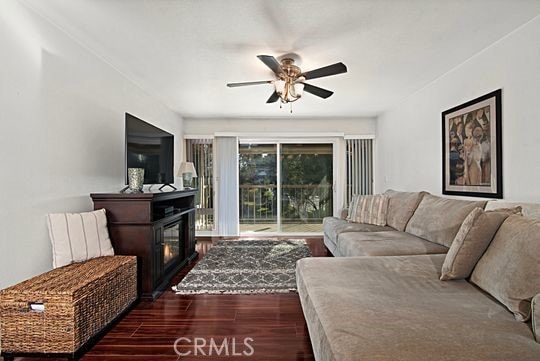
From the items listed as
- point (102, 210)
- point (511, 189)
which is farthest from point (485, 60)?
point (102, 210)

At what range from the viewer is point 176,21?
240 centimetres

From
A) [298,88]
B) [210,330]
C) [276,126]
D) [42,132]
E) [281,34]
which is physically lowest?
[210,330]

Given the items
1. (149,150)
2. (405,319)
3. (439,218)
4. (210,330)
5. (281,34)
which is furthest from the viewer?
(149,150)

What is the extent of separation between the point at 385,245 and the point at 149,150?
8.91 ft

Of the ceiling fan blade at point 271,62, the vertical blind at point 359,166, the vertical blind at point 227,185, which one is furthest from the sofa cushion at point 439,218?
the vertical blind at point 227,185

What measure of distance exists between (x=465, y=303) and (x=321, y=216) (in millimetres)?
4814

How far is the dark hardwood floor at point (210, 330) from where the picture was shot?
2.03m

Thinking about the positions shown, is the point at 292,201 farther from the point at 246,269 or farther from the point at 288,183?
the point at 246,269

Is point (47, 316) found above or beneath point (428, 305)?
beneath

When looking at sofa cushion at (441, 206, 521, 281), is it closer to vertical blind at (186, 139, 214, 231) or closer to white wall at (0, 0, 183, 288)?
white wall at (0, 0, 183, 288)

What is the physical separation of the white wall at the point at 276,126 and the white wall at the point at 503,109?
135 cm

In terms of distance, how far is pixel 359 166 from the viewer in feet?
20.5

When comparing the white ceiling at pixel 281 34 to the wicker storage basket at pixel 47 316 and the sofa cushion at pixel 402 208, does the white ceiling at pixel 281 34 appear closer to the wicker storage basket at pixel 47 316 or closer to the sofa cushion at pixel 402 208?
the sofa cushion at pixel 402 208

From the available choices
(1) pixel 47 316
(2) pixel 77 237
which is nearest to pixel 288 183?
(2) pixel 77 237
